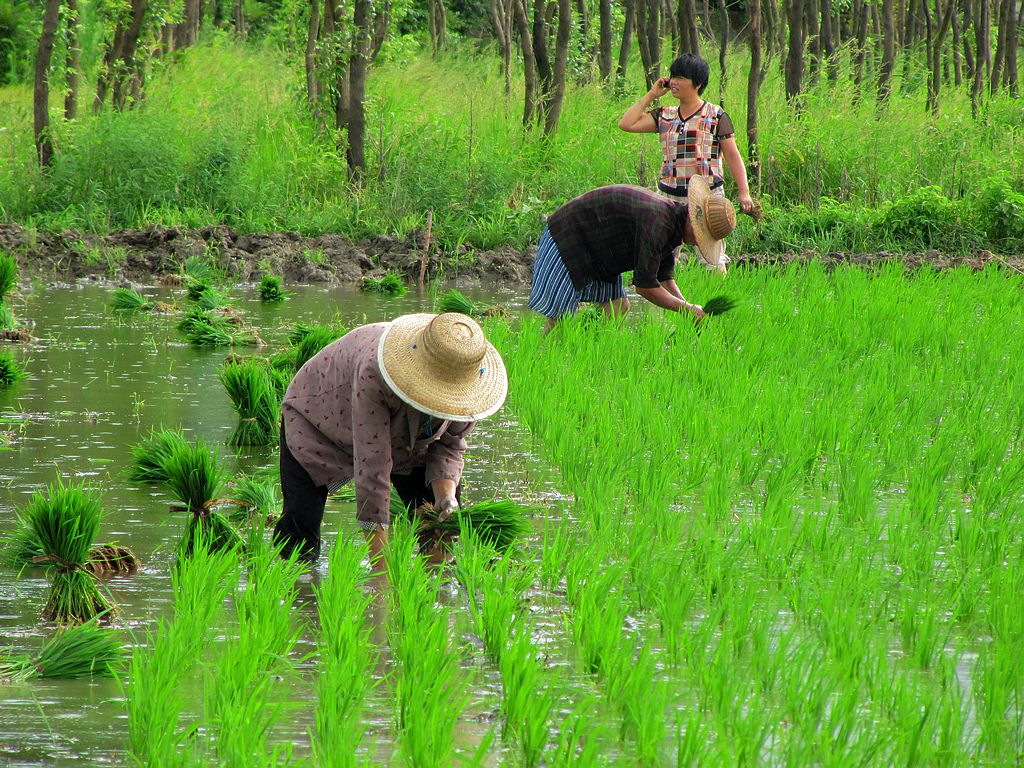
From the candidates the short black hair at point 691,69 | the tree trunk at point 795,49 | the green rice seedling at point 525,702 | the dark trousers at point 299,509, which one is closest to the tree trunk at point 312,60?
the tree trunk at point 795,49

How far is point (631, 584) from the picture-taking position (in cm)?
310

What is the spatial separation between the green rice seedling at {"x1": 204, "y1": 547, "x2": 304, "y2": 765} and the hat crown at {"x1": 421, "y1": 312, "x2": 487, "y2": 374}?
59 cm

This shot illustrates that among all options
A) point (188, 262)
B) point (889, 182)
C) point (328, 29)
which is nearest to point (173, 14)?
point (328, 29)

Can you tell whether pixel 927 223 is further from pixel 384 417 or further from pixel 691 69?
pixel 384 417

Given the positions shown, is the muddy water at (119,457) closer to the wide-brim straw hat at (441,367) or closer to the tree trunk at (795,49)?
the wide-brim straw hat at (441,367)

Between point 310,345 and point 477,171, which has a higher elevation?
point 310,345

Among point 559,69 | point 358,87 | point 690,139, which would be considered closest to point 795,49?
point 559,69

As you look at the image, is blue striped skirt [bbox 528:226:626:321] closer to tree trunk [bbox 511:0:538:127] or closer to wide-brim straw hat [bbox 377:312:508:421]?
wide-brim straw hat [bbox 377:312:508:421]

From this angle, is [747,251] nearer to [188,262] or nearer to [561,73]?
[561,73]

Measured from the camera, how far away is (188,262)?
27.9ft

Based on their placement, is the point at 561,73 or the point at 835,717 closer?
the point at 835,717

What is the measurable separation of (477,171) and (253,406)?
647 centimetres

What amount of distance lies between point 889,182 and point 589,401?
24.2ft

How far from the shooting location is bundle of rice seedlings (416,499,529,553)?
124 inches
